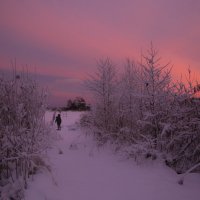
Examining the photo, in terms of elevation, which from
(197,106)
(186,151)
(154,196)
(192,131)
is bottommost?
(154,196)

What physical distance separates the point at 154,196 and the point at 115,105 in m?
6.09

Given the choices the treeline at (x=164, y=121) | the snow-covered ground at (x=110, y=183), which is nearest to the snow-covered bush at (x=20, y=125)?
the snow-covered ground at (x=110, y=183)

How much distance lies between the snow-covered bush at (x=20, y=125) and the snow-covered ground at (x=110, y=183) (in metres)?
0.58

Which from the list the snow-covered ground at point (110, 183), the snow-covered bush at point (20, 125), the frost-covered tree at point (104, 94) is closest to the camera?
the snow-covered ground at point (110, 183)

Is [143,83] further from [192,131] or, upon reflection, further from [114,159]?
[114,159]

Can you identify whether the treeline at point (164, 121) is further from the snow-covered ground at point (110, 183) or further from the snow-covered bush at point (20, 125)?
the snow-covered bush at point (20, 125)

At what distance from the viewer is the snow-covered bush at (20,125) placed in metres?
5.18

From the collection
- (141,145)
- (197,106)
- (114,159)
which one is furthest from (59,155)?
(197,106)

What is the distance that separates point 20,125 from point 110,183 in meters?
2.58

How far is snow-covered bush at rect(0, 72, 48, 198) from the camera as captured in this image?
5182 millimetres

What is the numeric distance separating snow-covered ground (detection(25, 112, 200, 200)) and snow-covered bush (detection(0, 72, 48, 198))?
582 mm

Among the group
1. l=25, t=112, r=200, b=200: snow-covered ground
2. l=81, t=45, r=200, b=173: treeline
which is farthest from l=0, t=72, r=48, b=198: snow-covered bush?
l=81, t=45, r=200, b=173: treeline

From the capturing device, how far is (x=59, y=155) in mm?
8594

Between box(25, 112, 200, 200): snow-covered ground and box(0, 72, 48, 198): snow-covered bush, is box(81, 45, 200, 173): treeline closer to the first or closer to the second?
box(25, 112, 200, 200): snow-covered ground
